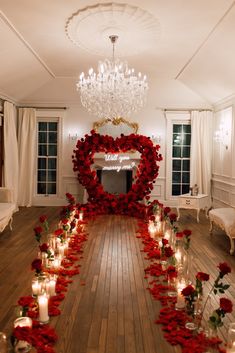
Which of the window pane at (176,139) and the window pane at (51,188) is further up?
the window pane at (176,139)

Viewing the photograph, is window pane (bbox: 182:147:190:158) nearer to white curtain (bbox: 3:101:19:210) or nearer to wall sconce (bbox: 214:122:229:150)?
wall sconce (bbox: 214:122:229:150)

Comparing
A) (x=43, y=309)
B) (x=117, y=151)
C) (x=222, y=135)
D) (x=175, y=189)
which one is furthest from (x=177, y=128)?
(x=43, y=309)

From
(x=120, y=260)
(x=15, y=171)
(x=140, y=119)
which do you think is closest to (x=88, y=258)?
(x=120, y=260)

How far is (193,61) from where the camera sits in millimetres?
6941

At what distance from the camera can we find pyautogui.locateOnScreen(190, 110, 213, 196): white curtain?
9.47m

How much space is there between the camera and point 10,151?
8.47 metres

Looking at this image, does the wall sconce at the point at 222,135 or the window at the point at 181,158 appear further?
the window at the point at 181,158

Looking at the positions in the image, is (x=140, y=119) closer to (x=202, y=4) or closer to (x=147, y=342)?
(x=202, y=4)

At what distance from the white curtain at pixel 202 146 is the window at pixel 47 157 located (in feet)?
12.8

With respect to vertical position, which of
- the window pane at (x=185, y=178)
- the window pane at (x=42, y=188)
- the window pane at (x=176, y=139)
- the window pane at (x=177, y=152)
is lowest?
the window pane at (x=42, y=188)

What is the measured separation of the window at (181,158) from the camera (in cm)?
974

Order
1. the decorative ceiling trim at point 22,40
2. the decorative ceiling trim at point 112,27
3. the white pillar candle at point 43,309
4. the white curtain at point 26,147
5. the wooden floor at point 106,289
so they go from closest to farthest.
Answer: the wooden floor at point 106,289, the white pillar candle at point 43,309, the decorative ceiling trim at point 112,27, the decorative ceiling trim at point 22,40, the white curtain at point 26,147

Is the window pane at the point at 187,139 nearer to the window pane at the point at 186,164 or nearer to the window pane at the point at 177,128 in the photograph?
the window pane at the point at 177,128

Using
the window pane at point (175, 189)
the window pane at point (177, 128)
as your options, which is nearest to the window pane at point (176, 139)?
the window pane at point (177, 128)
